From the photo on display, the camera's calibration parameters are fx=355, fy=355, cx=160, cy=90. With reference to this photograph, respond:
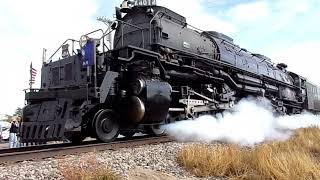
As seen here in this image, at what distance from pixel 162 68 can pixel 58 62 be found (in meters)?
2.83

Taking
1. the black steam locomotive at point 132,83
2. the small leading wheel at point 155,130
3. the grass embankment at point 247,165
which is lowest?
the grass embankment at point 247,165

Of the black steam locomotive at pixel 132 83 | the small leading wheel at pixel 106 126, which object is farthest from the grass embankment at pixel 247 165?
the black steam locomotive at pixel 132 83

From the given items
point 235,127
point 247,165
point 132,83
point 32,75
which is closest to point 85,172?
point 247,165

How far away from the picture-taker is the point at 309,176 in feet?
18.6

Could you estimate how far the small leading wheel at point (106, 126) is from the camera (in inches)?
330

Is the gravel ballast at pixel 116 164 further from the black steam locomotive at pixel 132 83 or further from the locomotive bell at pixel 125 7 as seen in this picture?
the locomotive bell at pixel 125 7

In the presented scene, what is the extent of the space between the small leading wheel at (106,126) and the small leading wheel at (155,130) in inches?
74.8

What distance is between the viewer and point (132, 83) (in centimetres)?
904

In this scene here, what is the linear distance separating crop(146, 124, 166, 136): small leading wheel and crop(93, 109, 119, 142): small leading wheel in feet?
6.23

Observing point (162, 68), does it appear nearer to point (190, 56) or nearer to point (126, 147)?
point (190, 56)

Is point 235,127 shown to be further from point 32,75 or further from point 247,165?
point 32,75

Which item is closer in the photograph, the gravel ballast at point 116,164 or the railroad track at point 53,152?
the gravel ballast at point 116,164

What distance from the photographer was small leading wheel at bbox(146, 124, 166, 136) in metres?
10.7

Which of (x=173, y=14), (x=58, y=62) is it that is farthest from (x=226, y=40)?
(x=58, y=62)
